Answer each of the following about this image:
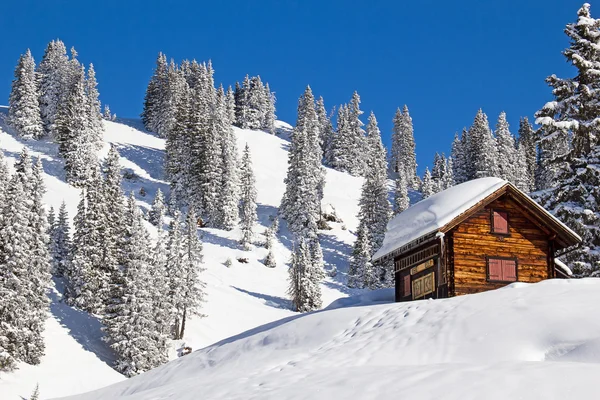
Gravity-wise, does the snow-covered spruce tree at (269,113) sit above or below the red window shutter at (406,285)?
above

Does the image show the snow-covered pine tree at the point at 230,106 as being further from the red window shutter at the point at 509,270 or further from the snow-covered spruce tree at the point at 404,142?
the red window shutter at the point at 509,270

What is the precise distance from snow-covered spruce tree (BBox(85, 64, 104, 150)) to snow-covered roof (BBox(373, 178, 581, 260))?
217 feet

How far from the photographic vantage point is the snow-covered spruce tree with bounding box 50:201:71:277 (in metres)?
64.3

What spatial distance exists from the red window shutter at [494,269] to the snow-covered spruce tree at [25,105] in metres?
81.0

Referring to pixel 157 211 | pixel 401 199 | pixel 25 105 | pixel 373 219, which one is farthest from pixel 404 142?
pixel 25 105

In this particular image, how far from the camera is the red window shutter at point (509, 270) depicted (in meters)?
33.2

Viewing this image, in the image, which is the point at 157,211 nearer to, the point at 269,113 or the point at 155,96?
the point at 155,96

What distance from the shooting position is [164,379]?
90.9 ft

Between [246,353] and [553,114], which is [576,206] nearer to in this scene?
[553,114]

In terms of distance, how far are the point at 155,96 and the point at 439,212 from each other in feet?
326

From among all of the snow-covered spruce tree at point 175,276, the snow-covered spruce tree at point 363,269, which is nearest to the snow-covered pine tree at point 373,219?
the snow-covered spruce tree at point 363,269

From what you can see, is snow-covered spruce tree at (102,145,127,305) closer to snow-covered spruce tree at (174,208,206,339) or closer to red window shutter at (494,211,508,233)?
snow-covered spruce tree at (174,208,206,339)

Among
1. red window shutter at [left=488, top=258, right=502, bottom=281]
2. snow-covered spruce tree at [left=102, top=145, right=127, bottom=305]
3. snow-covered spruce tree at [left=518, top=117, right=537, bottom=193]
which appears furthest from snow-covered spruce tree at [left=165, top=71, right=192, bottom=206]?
red window shutter at [left=488, top=258, right=502, bottom=281]

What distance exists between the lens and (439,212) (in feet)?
109
